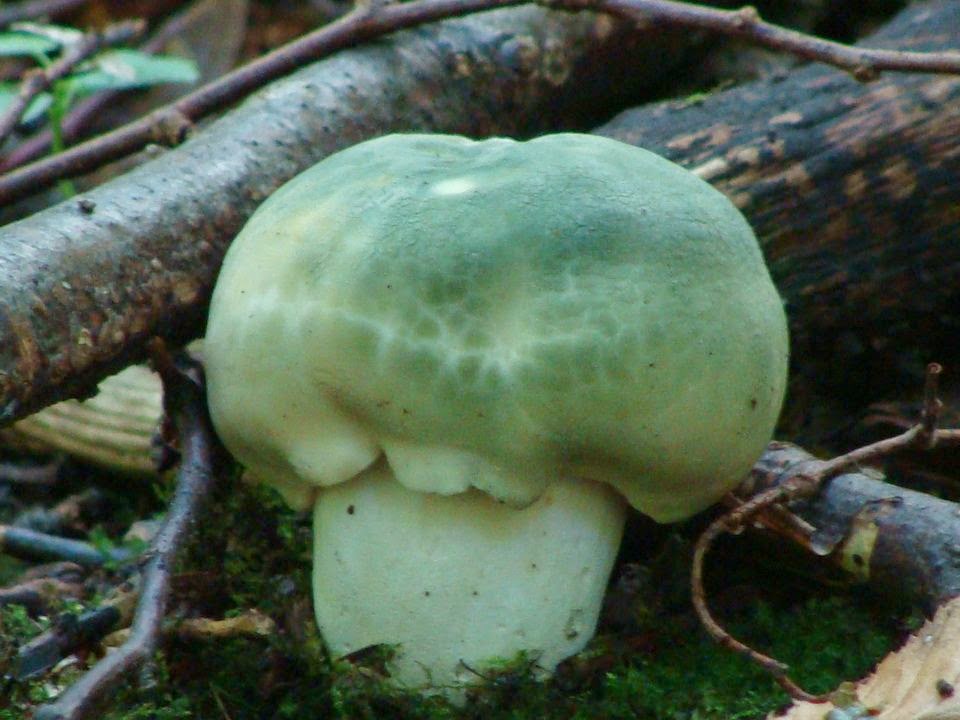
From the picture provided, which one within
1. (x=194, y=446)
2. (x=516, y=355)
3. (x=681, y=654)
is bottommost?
(x=681, y=654)

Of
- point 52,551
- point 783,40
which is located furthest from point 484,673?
point 783,40

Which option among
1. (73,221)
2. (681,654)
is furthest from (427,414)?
(73,221)

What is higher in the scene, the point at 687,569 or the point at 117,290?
the point at 117,290

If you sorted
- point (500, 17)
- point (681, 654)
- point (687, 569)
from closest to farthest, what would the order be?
point (681, 654) → point (687, 569) → point (500, 17)

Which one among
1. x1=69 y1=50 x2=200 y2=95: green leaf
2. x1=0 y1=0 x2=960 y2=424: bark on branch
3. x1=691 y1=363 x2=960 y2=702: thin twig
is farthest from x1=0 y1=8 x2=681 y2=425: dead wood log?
x1=691 y1=363 x2=960 y2=702: thin twig

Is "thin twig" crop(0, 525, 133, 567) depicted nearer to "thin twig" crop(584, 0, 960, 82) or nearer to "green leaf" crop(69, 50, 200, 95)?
"green leaf" crop(69, 50, 200, 95)

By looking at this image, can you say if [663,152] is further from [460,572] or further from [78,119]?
[78,119]

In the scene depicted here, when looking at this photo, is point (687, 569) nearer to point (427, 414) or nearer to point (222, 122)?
point (427, 414)
